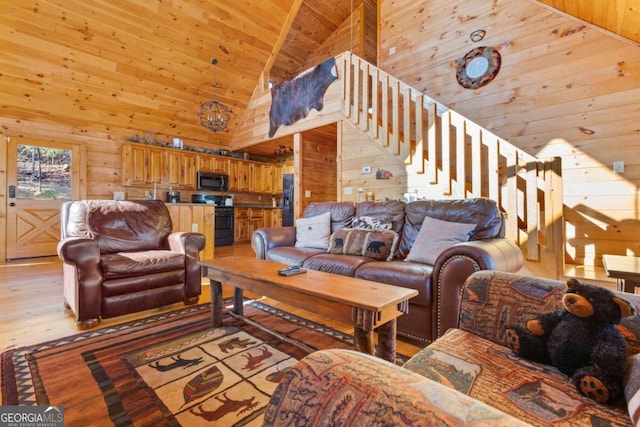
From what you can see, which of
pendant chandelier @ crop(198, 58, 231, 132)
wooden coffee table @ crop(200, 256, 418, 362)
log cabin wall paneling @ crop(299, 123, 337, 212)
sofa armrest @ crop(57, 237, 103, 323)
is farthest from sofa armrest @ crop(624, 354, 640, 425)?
pendant chandelier @ crop(198, 58, 231, 132)

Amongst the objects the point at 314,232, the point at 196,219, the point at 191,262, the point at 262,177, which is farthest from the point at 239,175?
the point at 191,262

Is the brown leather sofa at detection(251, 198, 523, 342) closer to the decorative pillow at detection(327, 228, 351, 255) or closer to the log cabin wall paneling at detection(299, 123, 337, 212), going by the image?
the decorative pillow at detection(327, 228, 351, 255)

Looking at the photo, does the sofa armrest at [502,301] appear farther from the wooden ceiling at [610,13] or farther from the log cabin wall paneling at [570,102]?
the log cabin wall paneling at [570,102]

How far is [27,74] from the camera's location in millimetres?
4441

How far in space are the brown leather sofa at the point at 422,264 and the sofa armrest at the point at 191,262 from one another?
2.17ft

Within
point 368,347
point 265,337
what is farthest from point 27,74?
point 368,347

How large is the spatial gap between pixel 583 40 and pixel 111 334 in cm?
547

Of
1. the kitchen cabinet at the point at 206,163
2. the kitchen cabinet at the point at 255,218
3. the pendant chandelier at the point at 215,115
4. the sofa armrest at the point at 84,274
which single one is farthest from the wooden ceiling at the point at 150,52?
the sofa armrest at the point at 84,274

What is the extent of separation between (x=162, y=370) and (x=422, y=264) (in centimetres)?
181

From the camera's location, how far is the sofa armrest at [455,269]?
174 centimetres

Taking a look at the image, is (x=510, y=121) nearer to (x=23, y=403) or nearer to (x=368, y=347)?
(x=368, y=347)

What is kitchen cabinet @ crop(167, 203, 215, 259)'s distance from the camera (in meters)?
4.71

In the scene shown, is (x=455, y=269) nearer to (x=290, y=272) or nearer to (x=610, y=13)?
(x=290, y=272)

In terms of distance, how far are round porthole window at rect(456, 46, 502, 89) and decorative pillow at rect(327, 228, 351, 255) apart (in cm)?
307
